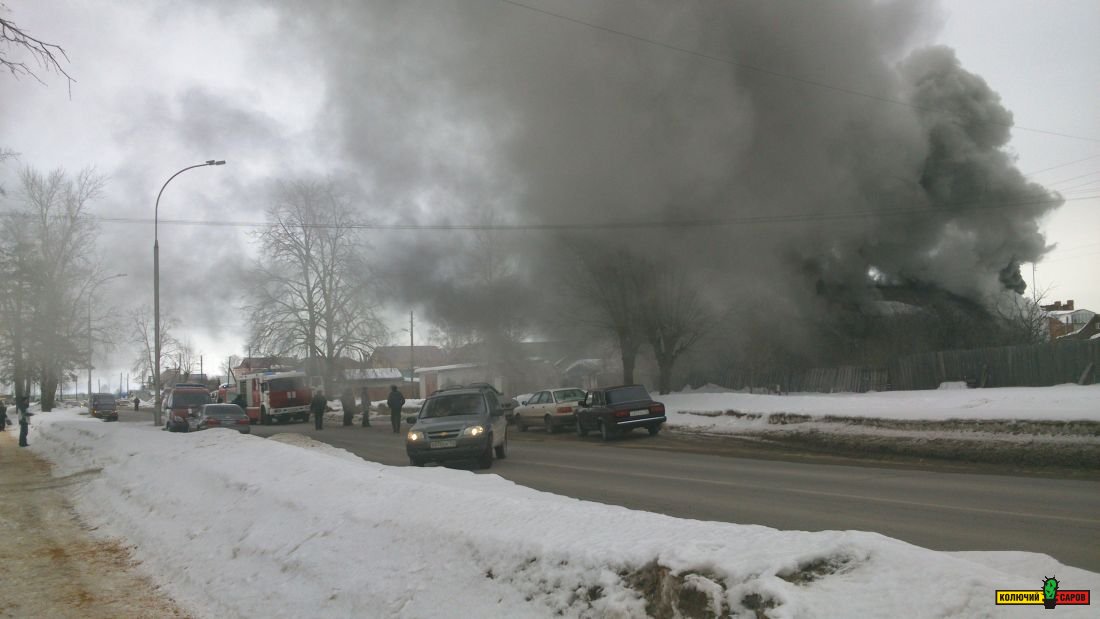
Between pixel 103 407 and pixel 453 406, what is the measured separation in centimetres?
4165

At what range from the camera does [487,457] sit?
13.2m

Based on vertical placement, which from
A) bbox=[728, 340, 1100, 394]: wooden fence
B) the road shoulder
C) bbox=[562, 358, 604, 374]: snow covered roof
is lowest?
the road shoulder

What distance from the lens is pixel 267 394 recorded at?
117ft

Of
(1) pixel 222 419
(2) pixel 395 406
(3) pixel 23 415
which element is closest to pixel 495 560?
(2) pixel 395 406

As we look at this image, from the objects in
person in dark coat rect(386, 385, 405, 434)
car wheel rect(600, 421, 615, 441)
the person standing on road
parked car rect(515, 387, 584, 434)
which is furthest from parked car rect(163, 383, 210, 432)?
car wheel rect(600, 421, 615, 441)

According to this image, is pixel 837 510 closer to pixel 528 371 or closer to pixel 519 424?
pixel 519 424

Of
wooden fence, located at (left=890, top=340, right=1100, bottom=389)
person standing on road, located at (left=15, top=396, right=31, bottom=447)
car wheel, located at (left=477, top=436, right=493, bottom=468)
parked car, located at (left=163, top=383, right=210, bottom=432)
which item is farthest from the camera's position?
parked car, located at (left=163, top=383, right=210, bottom=432)

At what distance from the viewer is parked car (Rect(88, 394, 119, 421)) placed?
147ft

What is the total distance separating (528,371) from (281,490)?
109 feet

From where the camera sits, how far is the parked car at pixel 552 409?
76.0 ft

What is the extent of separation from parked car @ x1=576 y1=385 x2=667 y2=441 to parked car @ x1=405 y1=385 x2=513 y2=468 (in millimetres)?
5810

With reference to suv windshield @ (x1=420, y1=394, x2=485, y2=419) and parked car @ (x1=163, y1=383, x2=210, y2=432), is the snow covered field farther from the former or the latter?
parked car @ (x1=163, y1=383, x2=210, y2=432)

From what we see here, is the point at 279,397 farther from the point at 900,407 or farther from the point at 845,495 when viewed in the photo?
the point at 845,495

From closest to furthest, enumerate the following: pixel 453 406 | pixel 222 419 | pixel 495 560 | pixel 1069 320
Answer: pixel 495 560 → pixel 453 406 → pixel 222 419 → pixel 1069 320
